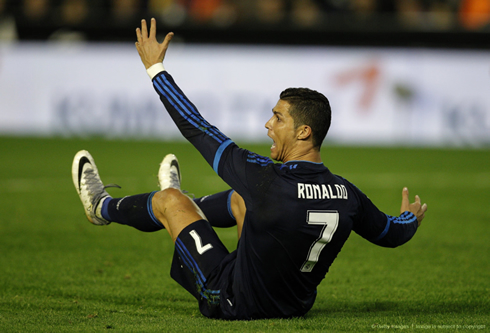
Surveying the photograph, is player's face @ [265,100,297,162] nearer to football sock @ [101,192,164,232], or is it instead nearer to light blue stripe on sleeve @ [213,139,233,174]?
light blue stripe on sleeve @ [213,139,233,174]

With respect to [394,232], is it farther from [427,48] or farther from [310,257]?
[427,48]

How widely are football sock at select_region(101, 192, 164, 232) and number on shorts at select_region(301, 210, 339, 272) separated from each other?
100cm

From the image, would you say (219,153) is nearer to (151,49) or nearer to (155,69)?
(155,69)

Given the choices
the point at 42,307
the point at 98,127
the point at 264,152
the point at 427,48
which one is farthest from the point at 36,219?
the point at 427,48

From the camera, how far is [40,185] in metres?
10.1

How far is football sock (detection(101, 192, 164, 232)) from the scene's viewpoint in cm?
410

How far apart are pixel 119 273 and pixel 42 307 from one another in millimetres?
1186

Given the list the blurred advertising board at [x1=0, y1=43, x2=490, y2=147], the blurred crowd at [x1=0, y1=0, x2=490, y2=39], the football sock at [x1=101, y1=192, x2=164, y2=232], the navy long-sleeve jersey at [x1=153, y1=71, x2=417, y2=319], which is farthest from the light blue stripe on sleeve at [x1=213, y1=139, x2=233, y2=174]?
the blurred crowd at [x1=0, y1=0, x2=490, y2=39]

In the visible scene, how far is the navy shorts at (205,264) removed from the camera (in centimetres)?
371

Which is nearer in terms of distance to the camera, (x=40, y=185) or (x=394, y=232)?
(x=394, y=232)

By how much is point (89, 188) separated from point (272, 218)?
1751 millimetres

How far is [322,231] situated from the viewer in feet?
11.7

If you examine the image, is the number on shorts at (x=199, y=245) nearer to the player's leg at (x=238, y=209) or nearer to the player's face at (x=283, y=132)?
the player's leg at (x=238, y=209)
